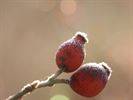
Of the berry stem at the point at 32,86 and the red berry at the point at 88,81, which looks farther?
the red berry at the point at 88,81

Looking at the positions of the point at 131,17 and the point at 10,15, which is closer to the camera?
the point at 10,15

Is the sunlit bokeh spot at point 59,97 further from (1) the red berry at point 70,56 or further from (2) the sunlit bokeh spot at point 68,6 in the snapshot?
(1) the red berry at point 70,56

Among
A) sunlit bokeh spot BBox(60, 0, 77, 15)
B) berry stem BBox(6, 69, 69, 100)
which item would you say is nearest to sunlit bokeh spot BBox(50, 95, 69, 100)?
A: sunlit bokeh spot BBox(60, 0, 77, 15)

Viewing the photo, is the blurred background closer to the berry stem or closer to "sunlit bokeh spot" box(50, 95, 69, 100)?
"sunlit bokeh spot" box(50, 95, 69, 100)

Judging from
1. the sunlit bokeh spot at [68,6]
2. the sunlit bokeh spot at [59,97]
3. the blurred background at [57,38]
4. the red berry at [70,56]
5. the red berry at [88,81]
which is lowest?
the red berry at [88,81]

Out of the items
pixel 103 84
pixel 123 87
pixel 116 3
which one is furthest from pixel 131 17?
pixel 103 84

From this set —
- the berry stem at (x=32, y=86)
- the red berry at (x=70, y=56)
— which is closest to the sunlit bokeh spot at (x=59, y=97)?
the red berry at (x=70, y=56)

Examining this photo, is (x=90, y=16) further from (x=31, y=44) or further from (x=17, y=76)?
(x=17, y=76)
